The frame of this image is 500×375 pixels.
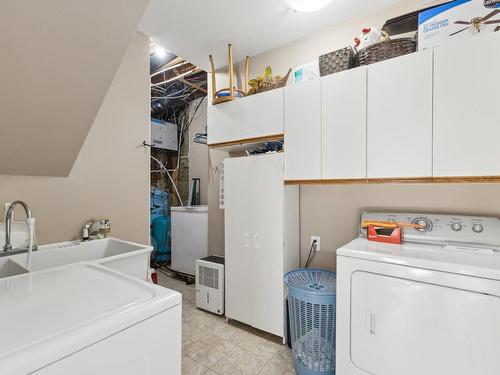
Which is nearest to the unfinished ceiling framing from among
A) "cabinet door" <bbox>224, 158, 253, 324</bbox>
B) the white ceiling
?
the white ceiling

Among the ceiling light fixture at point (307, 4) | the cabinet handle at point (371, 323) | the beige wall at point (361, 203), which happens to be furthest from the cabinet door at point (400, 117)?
the cabinet handle at point (371, 323)

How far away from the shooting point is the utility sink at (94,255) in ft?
4.94

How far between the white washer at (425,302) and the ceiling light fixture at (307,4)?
1680mm

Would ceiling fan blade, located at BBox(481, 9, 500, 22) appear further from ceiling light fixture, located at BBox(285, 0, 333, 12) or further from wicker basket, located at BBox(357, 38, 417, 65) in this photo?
ceiling light fixture, located at BBox(285, 0, 333, 12)

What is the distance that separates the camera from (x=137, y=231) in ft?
7.37

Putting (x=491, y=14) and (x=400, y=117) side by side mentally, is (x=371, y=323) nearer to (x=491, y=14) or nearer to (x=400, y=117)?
(x=400, y=117)

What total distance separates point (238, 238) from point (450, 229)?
62.1 inches

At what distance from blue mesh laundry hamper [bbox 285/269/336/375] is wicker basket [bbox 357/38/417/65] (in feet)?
5.36

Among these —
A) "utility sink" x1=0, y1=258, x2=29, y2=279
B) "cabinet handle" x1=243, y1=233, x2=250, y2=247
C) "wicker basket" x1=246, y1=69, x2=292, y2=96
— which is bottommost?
"cabinet handle" x1=243, y1=233, x2=250, y2=247

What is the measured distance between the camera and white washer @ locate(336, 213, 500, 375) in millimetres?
1194

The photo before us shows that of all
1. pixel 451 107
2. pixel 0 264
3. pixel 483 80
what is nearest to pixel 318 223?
pixel 451 107

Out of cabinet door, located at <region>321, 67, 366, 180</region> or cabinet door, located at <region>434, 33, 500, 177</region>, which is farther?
cabinet door, located at <region>321, 67, 366, 180</region>

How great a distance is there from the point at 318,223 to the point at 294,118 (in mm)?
946

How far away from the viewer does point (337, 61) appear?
74.9 inches
